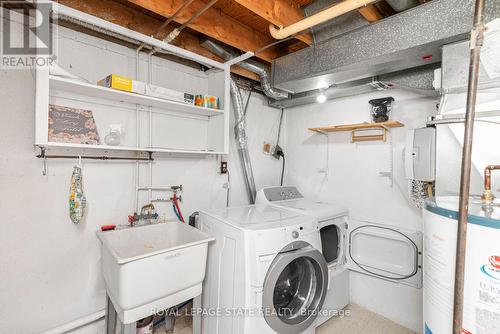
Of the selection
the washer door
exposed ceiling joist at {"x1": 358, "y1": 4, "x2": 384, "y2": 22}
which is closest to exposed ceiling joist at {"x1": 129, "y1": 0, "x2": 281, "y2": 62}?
exposed ceiling joist at {"x1": 358, "y1": 4, "x2": 384, "y2": 22}

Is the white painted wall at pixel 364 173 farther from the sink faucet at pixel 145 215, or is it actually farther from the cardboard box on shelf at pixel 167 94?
the sink faucet at pixel 145 215

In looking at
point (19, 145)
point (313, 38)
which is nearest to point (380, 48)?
point (313, 38)

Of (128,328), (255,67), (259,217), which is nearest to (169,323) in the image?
(128,328)

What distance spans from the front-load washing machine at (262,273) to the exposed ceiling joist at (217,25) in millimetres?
1426

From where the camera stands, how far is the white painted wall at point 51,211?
1.49 meters

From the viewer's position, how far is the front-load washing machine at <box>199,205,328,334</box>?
1567mm

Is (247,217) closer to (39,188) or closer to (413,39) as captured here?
(39,188)

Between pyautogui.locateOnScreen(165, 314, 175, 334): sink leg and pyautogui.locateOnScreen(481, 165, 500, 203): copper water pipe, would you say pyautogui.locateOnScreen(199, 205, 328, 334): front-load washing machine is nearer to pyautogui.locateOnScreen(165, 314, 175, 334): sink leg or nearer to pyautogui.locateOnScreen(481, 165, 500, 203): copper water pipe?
pyautogui.locateOnScreen(165, 314, 175, 334): sink leg

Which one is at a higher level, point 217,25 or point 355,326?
point 217,25

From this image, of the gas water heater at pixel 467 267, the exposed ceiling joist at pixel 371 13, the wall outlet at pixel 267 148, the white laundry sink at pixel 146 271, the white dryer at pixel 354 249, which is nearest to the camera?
the gas water heater at pixel 467 267

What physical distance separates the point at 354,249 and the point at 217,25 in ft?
7.96

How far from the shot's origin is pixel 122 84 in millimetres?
1614

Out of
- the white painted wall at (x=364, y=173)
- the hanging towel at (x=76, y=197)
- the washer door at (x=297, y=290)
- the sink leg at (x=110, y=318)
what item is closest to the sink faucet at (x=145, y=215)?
the hanging towel at (x=76, y=197)

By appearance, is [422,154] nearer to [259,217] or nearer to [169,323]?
[259,217]
